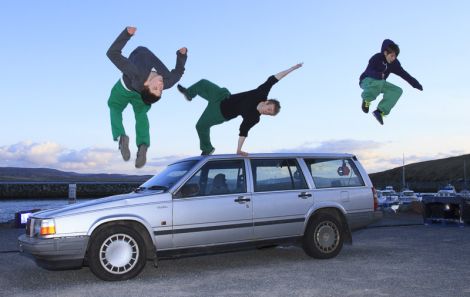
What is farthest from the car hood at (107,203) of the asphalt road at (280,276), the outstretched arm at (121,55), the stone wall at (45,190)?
the stone wall at (45,190)

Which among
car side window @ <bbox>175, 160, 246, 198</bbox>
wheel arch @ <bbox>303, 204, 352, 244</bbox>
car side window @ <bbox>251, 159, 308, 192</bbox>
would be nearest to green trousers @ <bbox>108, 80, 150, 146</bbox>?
car side window @ <bbox>175, 160, 246, 198</bbox>

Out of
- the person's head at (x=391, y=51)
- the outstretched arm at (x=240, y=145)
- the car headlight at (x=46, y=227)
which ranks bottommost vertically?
the car headlight at (x=46, y=227)

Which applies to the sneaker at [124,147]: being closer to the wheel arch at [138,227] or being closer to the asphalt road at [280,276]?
the wheel arch at [138,227]

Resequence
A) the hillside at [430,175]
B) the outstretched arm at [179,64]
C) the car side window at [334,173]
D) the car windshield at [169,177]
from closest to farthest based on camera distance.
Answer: the outstretched arm at [179,64]
the car windshield at [169,177]
the car side window at [334,173]
the hillside at [430,175]

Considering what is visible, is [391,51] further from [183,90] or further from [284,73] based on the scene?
[183,90]

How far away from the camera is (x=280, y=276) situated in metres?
7.54

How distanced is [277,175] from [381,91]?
2.22m

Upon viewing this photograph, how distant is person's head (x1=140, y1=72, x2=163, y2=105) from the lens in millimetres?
6602

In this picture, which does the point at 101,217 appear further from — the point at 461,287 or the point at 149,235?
the point at 461,287

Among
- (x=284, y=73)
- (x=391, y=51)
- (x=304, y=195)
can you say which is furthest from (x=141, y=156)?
(x=391, y=51)

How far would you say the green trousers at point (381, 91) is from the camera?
781cm

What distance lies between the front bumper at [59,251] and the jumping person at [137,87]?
55.5 inches

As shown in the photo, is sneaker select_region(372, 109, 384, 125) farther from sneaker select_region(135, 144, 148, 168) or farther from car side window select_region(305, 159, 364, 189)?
sneaker select_region(135, 144, 148, 168)

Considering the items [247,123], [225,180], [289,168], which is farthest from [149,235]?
[289,168]
